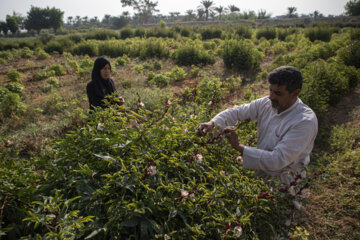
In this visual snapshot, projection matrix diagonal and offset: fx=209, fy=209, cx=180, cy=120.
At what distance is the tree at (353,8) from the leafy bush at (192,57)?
160ft

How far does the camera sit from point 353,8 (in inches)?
1668

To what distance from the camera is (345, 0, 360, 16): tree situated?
133 ft

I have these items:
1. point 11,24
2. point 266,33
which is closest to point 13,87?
point 266,33

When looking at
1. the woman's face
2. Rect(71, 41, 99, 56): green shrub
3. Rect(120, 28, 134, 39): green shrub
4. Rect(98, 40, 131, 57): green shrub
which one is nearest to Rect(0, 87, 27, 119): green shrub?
the woman's face

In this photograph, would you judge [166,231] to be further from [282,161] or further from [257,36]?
[257,36]

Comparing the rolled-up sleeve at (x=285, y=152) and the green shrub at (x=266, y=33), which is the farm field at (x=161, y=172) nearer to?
the rolled-up sleeve at (x=285, y=152)

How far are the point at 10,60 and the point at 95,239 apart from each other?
13729mm

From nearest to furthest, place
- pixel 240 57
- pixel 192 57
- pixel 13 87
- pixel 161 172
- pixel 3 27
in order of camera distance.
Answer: pixel 161 172
pixel 13 87
pixel 240 57
pixel 192 57
pixel 3 27

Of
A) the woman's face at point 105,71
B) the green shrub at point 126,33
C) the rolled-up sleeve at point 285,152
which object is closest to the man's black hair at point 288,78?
the rolled-up sleeve at point 285,152

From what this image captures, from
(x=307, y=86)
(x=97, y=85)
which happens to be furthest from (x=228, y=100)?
(x=97, y=85)

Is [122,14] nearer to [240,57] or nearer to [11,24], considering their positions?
[11,24]

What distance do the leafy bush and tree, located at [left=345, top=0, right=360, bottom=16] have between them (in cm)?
4878

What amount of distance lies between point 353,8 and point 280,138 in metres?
57.9

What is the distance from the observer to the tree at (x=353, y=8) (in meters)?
40.6
